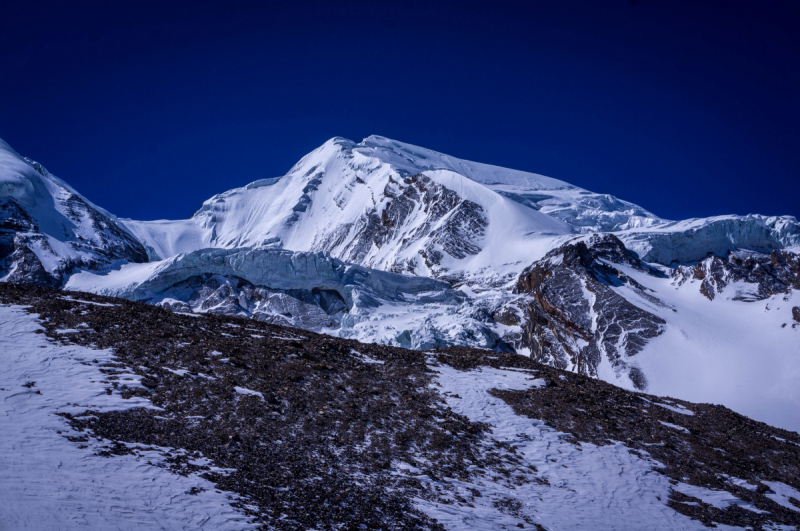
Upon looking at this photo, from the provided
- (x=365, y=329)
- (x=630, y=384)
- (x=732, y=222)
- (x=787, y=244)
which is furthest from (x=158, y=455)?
(x=787, y=244)

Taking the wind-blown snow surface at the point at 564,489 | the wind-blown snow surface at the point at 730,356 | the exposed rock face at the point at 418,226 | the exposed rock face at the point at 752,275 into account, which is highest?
the exposed rock face at the point at 418,226

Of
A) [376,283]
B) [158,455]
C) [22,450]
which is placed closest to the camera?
[22,450]

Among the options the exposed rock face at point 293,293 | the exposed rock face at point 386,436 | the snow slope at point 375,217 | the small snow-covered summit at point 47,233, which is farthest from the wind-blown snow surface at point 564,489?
the snow slope at point 375,217

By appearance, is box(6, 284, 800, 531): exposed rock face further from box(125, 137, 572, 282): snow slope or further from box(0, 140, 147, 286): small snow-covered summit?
box(125, 137, 572, 282): snow slope

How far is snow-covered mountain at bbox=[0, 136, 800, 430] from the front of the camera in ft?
114

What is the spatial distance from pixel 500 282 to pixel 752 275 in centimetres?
3143

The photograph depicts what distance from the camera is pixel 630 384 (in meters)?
34.0

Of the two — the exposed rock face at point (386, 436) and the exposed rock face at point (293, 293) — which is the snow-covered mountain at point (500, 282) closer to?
the exposed rock face at point (293, 293)

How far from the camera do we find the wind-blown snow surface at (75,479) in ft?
21.7

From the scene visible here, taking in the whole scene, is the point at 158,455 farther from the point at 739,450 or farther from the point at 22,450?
the point at 739,450

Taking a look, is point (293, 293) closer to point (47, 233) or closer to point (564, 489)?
point (47, 233)

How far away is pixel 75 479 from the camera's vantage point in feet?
24.4

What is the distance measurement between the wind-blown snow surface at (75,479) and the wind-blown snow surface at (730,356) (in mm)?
30156

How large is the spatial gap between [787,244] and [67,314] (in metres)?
96.8
